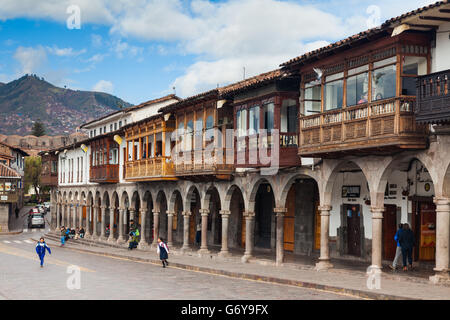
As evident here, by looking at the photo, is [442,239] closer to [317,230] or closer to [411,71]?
[411,71]

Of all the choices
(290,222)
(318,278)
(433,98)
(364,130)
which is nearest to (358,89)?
(364,130)

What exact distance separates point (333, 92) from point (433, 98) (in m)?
4.99

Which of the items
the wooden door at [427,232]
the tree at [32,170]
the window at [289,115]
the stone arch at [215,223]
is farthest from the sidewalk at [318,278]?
the tree at [32,170]

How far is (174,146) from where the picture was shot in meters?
35.8

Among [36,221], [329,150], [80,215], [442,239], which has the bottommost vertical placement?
[36,221]

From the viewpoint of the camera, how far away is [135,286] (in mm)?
19062

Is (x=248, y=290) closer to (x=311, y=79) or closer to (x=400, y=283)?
(x=400, y=283)

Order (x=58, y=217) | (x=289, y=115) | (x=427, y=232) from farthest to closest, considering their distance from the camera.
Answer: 1. (x=58, y=217)
2. (x=289, y=115)
3. (x=427, y=232)

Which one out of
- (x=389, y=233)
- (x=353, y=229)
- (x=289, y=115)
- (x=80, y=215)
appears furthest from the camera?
(x=80, y=215)

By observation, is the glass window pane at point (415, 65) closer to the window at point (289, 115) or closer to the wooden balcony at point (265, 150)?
the wooden balcony at point (265, 150)

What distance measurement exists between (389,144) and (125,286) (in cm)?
873

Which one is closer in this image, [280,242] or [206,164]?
[280,242]

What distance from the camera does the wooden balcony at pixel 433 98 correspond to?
16.4 m
